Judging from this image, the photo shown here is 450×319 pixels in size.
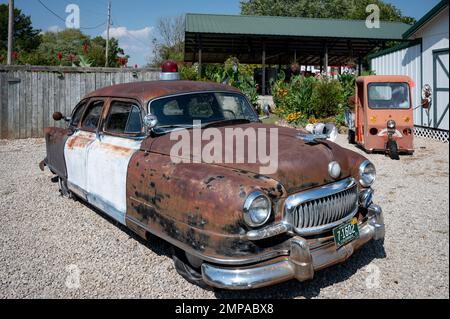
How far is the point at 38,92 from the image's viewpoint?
11.7 metres

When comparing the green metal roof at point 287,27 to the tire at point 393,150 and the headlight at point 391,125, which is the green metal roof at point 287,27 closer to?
the headlight at point 391,125

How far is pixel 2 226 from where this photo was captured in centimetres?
507

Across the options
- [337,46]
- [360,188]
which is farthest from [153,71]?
[337,46]

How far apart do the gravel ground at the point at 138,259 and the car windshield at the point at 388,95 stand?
329 centimetres

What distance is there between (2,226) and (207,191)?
3.38m

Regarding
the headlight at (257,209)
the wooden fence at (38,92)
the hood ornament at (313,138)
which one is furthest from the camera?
the wooden fence at (38,92)

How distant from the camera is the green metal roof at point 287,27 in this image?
20.0 m

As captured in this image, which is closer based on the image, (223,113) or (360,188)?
(360,188)

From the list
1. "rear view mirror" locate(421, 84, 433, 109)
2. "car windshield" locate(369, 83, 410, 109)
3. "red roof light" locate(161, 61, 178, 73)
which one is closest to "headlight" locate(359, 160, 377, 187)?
"red roof light" locate(161, 61, 178, 73)

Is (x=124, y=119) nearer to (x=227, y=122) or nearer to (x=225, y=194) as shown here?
(x=227, y=122)

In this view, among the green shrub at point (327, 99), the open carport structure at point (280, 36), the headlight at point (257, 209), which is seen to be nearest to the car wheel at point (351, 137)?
the green shrub at point (327, 99)

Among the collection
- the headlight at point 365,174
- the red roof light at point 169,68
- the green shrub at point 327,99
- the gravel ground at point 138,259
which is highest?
the green shrub at point 327,99
